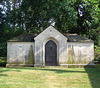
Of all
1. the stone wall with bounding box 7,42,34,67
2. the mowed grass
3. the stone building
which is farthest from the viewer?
the stone wall with bounding box 7,42,34,67

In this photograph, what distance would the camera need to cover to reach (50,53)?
22.3m

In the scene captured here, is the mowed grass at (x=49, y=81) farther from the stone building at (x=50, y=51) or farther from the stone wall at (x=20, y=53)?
the stone wall at (x=20, y=53)

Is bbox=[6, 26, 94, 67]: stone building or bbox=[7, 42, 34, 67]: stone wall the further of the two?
bbox=[7, 42, 34, 67]: stone wall

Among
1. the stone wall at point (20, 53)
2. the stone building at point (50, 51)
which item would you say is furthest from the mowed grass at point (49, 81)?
the stone wall at point (20, 53)

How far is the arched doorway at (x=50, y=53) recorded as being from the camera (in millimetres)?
22242

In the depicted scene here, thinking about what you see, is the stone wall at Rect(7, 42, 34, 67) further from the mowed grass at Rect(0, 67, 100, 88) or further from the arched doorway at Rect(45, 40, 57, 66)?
the mowed grass at Rect(0, 67, 100, 88)

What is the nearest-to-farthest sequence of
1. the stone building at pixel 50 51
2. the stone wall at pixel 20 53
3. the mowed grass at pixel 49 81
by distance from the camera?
the mowed grass at pixel 49 81, the stone building at pixel 50 51, the stone wall at pixel 20 53

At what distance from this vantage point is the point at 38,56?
866 inches

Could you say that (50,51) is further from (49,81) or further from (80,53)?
(49,81)

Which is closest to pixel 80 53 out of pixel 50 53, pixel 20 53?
pixel 50 53

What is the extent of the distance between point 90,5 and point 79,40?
32.8ft

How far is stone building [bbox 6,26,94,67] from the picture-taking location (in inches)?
867

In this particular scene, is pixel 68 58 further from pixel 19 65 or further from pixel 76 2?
pixel 76 2

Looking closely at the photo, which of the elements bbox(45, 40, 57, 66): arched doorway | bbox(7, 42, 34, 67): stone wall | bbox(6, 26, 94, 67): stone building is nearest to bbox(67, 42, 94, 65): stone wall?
bbox(6, 26, 94, 67): stone building
